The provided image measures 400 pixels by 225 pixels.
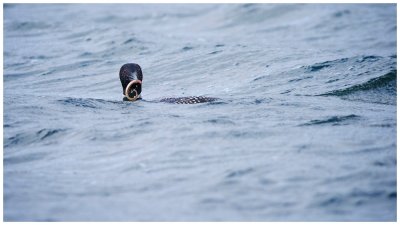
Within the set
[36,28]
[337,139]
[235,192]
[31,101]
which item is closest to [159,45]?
[36,28]

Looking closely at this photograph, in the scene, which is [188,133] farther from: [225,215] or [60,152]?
[225,215]

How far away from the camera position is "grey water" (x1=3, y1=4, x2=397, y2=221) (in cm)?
553

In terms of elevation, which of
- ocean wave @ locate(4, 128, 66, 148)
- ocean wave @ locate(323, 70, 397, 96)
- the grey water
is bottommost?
ocean wave @ locate(323, 70, 397, 96)

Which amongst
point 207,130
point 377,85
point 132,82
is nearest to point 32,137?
point 207,130

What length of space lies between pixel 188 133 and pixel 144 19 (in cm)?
1419

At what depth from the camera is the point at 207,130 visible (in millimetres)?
7699

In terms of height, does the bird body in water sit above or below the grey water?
above

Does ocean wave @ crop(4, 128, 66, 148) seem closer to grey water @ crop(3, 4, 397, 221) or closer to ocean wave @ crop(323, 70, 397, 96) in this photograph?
grey water @ crop(3, 4, 397, 221)

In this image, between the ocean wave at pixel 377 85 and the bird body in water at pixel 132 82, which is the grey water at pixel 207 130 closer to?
the ocean wave at pixel 377 85

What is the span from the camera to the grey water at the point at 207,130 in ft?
18.1

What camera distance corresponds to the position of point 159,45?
53.3 ft

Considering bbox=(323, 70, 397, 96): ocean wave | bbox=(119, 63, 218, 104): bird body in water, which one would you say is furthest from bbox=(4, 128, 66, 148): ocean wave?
bbox=(323, 70, 397, 96): ocean wave

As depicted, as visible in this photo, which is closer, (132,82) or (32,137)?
(32,137)

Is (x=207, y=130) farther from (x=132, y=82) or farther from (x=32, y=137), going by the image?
(x=132, y=82)
